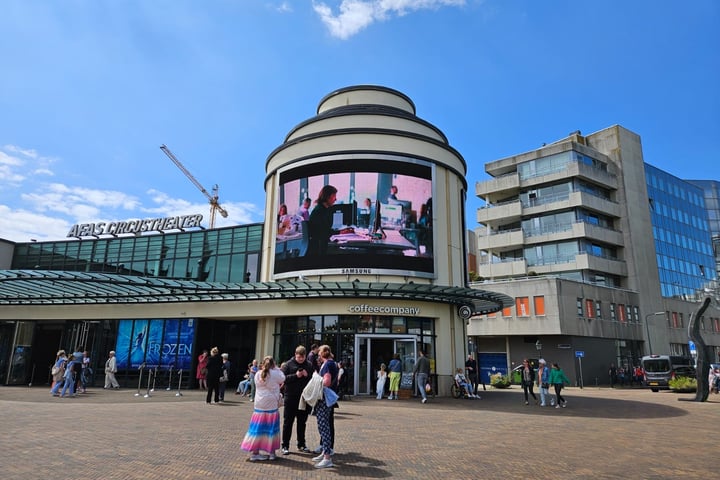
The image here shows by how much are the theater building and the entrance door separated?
5cm

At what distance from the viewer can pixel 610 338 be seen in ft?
137

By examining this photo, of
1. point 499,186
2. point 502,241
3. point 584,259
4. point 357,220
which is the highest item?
point 499,186

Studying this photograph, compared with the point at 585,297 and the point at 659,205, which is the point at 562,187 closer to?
the point at 585,297

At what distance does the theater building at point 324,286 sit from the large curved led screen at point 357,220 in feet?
0.17

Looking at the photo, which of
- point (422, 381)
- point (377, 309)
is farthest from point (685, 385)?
point (377, 309)

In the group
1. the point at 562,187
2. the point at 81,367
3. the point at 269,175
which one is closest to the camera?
the point at 81,367

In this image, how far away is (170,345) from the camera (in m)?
23.4

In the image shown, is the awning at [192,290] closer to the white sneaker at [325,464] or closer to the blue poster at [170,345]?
the blue poster at [170,345]

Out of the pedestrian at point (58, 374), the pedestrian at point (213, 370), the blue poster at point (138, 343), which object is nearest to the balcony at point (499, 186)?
the blue poster at point (138, 343)

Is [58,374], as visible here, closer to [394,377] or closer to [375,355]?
[375,355]

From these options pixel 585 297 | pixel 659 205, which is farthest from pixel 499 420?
pixel 659 205

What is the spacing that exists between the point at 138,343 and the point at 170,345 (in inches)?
71.7

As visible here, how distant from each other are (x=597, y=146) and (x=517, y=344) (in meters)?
25.0

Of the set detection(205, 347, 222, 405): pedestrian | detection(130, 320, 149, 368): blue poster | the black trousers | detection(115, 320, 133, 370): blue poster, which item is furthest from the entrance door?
detection(115, 320, 133, 370): blue poster
